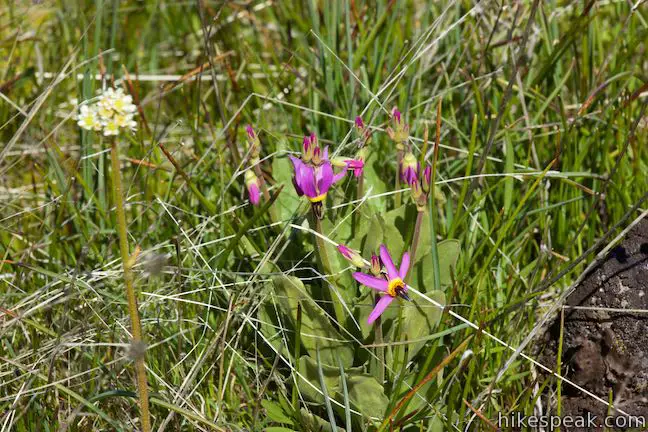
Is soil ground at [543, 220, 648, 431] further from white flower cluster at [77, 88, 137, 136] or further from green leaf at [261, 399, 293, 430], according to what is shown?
white flower cluster at [77, 88, 137, 136]

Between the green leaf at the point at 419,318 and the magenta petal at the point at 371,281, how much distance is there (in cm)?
18

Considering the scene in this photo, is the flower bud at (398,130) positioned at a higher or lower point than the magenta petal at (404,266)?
higher

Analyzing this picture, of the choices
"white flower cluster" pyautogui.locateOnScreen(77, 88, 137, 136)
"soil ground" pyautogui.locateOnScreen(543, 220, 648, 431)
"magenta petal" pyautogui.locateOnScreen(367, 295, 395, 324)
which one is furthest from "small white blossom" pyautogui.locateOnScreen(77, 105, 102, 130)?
"soil ground" pyautogui.locateOnScreen(543, 220, 648, 431)

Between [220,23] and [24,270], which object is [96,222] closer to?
[24,270]

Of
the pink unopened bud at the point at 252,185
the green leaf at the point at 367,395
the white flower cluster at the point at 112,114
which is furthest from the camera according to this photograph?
the pink unopened bud at the point at 252,185

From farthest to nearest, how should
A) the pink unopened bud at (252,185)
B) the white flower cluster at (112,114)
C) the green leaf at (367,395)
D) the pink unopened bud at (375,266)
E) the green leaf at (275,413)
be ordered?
the pink unopened bud at (252,185) → the green leaf at (275,413) → the green leaf at (367,395) → the pink unopened bud at (375,266) → the white flower cluster at (112,114)

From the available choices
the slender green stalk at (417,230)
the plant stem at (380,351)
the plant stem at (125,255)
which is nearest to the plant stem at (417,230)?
the slender green stalk at (417,230)

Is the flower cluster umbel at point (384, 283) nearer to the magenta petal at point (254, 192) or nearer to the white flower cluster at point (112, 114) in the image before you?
the magenta petal at point (254, 192)

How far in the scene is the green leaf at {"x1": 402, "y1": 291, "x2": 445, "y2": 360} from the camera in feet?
5.49

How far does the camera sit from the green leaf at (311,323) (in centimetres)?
168

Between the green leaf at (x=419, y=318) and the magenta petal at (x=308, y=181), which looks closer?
the magenta petal at (x=308, y=181)

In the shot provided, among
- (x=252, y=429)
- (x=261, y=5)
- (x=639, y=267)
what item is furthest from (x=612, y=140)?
(x=261, y=5)

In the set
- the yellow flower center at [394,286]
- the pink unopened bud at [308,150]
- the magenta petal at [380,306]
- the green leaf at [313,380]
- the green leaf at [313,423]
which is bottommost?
the green leaf at [313,423]

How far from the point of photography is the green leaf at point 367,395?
158 cm
